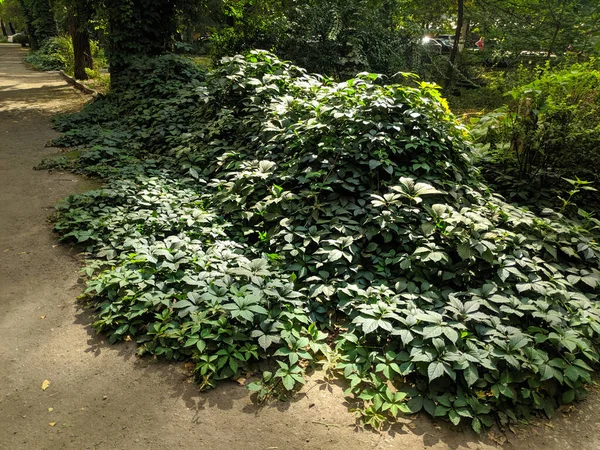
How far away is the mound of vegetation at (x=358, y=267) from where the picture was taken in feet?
8.89

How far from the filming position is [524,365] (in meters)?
2.65

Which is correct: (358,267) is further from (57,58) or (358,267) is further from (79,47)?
(57,58)

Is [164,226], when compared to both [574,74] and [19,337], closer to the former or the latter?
[19,337]

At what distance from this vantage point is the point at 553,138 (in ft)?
14.9

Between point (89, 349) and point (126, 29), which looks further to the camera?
point (126, 29)

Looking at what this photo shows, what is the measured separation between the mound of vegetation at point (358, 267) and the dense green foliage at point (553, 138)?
81 centimetres

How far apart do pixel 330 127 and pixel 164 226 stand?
2.02 metres

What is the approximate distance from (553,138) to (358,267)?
286 cm

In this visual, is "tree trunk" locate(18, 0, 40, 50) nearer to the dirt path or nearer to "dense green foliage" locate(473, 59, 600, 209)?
the dirt path

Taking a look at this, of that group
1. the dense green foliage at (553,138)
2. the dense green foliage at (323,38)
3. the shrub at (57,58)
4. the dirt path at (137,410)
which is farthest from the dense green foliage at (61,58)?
the dense green foliage at (553,138)

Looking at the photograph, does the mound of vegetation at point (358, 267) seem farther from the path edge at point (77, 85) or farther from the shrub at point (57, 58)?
the shrub at point (57, 58)

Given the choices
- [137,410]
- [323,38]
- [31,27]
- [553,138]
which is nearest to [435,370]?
[137,410]

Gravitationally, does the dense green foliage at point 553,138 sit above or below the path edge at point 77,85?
above

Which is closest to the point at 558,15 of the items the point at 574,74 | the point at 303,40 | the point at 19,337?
the point at 303,40
